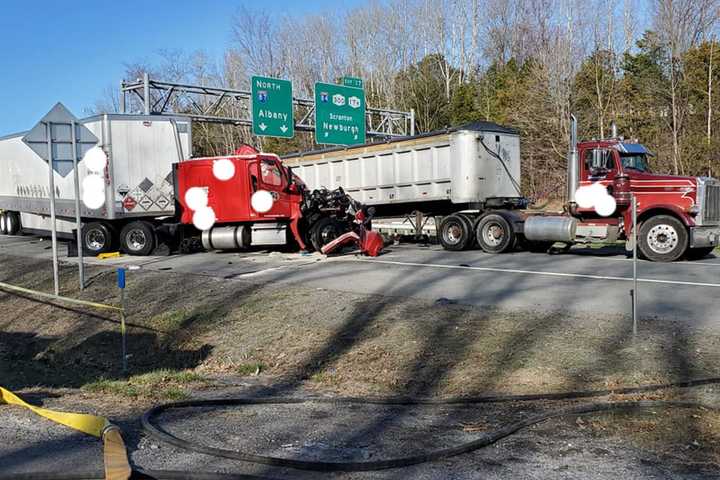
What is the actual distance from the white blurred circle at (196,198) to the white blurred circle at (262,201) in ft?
4.60

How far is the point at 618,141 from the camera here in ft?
51.0

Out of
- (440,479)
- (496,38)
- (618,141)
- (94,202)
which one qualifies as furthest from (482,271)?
(496,38)

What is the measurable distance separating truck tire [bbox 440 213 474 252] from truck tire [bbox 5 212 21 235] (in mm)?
15335

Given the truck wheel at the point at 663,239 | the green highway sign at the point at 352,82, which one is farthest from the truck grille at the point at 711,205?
the green highway sign at the point at 352,82

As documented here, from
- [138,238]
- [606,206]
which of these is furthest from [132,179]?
[606,206]

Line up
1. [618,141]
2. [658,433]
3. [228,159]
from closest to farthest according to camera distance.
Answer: [658,433], [618,141], [228,159]

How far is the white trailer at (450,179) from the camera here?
60.1 ft

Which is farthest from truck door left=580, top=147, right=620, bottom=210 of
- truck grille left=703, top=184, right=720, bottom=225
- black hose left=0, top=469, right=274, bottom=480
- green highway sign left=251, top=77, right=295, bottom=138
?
green highway sign left=251, top=77, right=295, bottom=138

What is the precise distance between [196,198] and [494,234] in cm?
780

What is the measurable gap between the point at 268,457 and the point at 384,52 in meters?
50.9

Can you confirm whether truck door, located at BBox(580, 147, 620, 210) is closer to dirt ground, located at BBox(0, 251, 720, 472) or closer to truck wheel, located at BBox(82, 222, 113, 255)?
dirt ground, located at BBox(0, 251, 720, 472)

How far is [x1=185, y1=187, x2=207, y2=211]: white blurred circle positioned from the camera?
58.2 ft

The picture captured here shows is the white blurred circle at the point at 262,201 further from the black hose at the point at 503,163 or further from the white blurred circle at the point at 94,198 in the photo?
the black hose at the point at 503,163

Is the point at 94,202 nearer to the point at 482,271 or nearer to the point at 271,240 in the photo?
the point at 271,240
